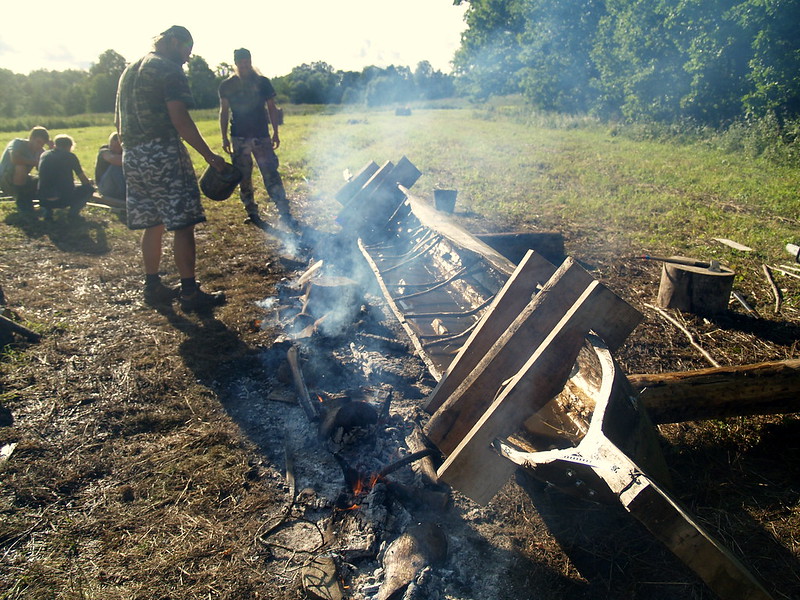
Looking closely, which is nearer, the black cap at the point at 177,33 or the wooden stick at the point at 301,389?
the wooden stick at the point at 301,389

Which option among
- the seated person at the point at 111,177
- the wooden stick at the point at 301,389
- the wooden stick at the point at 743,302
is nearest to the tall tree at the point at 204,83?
the seated person at the point at 111,177

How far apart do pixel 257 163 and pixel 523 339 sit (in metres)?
6.20

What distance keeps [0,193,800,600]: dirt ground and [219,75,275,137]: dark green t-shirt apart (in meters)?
3.62

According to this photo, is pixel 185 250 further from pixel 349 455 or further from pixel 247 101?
pixel 247 101

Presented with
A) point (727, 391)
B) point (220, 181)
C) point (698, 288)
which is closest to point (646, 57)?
point (698, 288)

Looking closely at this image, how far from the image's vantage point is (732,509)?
258 centimetres

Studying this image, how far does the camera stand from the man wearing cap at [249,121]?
6828mm

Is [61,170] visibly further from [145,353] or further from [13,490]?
[13,490]

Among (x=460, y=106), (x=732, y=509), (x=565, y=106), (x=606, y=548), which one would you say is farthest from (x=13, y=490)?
(x=460, y=106)

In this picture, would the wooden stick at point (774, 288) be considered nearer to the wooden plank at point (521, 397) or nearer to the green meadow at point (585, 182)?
the green meadow at point (585, 182)

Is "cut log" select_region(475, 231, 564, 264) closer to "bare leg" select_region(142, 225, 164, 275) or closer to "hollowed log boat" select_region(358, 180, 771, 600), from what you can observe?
"hollowed log boat" select_region(358, 180, 771, 600)

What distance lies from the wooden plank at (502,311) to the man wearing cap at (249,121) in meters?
5.18

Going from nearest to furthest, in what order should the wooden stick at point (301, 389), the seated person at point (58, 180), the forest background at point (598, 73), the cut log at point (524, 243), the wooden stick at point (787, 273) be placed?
the wooden stick at point (301, 389) < the wooden stick at point (787, 273) < the cut log at point (524, 243) < the seated person at point (58, 180) < the forest background at point (598, 73)

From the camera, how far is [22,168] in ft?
25.7
